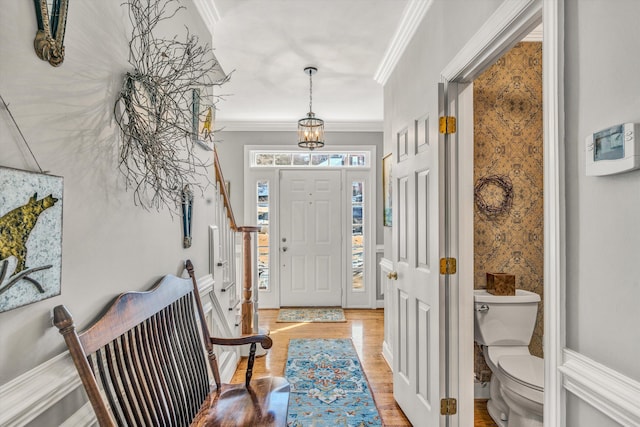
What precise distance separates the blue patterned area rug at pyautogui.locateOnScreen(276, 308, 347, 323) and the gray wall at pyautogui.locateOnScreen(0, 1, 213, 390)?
328cm

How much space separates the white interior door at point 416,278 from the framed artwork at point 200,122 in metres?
1.22

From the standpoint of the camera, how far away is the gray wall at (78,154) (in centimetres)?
85

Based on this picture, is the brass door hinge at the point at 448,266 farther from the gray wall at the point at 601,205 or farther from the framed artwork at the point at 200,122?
the framed artwork at the point at 200,122

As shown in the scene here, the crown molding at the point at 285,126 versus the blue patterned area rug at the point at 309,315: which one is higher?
the crown molding at the point at 285,126

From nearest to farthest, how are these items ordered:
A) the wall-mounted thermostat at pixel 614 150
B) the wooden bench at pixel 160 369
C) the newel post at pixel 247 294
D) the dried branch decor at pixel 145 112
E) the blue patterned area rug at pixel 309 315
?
the wall-mounted thermostat at pixel 614 150 → the wooden bench at pixel 160 369 → the dried branch decor at pixel 145 112 → the newel post at pixel 247 294 → the blue patterned area rug at pixel 309 315

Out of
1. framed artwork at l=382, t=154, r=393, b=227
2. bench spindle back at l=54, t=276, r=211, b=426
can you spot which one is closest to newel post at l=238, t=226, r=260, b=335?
framed artwork at l=382, t=154, r=393, b=227

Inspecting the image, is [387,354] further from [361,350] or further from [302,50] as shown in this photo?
[302,50]

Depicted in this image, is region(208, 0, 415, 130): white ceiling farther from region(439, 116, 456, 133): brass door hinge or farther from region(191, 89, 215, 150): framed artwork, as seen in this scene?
region(439, 116, 456, 133): brass door hinge

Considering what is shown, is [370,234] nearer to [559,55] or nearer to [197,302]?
[197,302]

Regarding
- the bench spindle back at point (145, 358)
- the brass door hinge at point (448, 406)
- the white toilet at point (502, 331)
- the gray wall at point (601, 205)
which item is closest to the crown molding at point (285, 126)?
the white toilet at point (502, 331)

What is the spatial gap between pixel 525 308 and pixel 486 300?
0.25 metres

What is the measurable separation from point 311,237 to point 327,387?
104 inches

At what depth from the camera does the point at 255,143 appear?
531cm

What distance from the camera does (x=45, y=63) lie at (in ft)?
3.13
